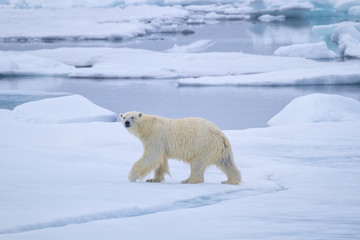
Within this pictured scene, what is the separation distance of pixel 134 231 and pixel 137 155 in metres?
2.48

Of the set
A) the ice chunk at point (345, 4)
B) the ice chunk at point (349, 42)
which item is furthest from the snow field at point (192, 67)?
the ice chunk at point (345, 4)

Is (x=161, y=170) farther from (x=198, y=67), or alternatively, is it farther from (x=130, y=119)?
(x=198, y=67)

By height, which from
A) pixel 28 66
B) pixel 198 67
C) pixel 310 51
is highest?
pixel 310 51

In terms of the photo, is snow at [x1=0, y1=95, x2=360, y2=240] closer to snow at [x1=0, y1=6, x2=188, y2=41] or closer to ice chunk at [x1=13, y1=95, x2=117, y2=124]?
ice chunk at [x1=13, y1=95, x2=117, y2=124]

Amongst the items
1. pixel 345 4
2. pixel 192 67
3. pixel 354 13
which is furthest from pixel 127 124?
pixel 354 13

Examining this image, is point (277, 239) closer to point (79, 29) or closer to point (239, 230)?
point (239, 230)

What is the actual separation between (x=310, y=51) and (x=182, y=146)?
12626 mm

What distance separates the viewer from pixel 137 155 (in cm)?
440

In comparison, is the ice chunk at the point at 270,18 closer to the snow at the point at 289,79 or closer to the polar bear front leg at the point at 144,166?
the snow at the point at 289,79

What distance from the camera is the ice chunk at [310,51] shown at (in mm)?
14781

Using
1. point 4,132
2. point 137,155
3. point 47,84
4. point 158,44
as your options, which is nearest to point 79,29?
point 158,44

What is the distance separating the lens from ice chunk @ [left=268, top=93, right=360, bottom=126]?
7102 mm

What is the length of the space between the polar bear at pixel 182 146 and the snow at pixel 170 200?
131 mm

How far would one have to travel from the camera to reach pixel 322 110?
282 inches
